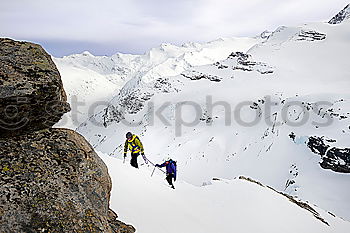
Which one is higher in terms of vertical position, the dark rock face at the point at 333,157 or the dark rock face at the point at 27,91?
the dark rock face at the point at 27,91

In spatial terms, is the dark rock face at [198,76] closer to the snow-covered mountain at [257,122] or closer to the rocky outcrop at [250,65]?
the snow-covered mountain at [257,122]

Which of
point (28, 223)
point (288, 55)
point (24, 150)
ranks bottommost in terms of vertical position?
point (28, 223)

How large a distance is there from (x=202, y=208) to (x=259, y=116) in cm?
Answer: 5761

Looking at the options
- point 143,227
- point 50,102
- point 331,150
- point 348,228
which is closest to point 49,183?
point 50,102

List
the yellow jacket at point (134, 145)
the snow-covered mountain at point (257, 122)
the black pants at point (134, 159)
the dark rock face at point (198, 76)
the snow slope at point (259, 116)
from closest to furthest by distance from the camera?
the yellow jacket at point (134, 145), the black pants at point (134, 159), the snow-covered mountain at point (257, 122), the snow slope at point (259, 116), the dark rock face at point (198, 76)

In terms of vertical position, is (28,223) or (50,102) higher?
(50,102)

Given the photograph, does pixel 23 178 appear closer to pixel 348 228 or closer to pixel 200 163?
pixel 348 228

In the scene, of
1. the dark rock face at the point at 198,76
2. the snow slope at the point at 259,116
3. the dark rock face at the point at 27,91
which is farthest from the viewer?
the dark rock face at the point at 198,76

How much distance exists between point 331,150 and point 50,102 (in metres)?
47.5

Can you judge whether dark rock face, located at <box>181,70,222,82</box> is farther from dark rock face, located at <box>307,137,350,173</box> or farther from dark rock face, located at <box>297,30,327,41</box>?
dark rock face, located at <box>307,137,350,173</box>

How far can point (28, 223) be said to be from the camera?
333 cm

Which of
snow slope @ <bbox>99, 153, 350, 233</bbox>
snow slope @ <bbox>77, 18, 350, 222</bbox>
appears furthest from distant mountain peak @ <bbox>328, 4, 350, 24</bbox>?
snow slope @ <bbox>99, 153, 350, 233</bbox>

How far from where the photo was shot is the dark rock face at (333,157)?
41.5m

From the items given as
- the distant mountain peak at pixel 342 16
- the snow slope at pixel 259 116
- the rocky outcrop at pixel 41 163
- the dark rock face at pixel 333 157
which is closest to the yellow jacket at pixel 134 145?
the rocky outcrop at pixel 41 163
